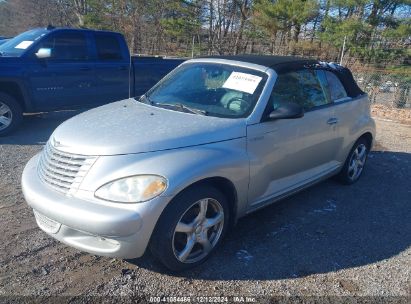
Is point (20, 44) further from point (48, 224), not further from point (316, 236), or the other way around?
point (316, 236)

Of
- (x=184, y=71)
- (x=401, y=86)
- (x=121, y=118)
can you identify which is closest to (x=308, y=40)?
(x=401, y=86)

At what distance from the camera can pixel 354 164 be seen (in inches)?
210

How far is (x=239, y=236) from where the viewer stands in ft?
12.3

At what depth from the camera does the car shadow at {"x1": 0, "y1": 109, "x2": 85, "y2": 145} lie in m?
6.54

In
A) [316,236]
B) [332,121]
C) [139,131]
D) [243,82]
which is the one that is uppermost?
[243,82]

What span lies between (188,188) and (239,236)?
1102 mm

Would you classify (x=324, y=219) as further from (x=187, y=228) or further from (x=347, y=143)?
(x=187, y=228)

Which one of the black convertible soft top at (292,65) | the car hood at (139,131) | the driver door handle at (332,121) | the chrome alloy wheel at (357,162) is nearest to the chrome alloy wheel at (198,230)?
the car hood at (139,131)

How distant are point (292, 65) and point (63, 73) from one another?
15.5ft

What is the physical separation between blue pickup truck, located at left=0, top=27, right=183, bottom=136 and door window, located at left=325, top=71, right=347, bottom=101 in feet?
13.7

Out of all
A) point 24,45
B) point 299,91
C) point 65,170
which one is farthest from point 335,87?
point 24,45

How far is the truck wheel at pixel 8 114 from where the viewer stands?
6.67 metres

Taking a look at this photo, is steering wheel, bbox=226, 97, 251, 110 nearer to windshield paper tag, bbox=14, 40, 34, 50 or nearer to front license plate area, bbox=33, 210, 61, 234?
front license plate area, bbox=33, 210, 61, 234

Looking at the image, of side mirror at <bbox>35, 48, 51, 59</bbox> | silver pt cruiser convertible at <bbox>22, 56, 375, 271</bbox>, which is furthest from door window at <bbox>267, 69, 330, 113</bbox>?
side mirror at <bbox>35, 48, 51, 59</bbox>
